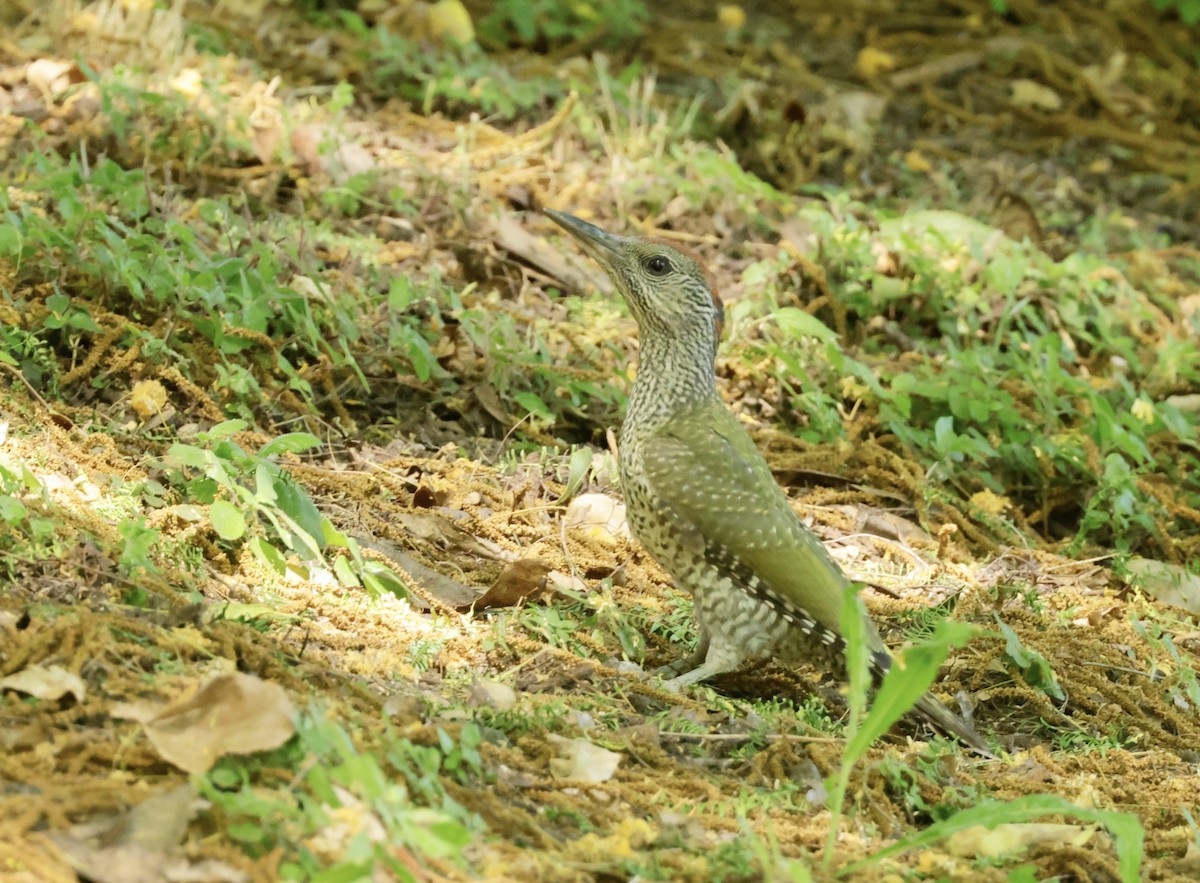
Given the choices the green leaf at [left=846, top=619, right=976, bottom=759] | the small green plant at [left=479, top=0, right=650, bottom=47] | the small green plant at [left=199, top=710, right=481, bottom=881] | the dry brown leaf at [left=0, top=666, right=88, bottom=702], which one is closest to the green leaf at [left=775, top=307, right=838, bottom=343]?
the green leaf at [left=846, top=619, right=976, bottom=759]

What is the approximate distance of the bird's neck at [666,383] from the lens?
15.9 ft

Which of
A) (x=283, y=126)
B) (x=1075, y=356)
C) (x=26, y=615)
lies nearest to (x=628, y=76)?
(x=283, y=126)

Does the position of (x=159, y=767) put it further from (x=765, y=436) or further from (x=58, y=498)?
(x=765, y=436)

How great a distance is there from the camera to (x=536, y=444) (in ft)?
19.1

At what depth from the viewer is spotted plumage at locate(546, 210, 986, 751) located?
4.37m

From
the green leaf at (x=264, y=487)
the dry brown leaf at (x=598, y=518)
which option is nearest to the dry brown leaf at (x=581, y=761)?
the green leaf at (x=264, y=487)

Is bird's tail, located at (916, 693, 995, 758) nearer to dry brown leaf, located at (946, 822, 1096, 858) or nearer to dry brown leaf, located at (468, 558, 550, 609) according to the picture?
dry brown leaf, located at (946, 822, 1096, 858)

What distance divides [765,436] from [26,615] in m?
3.44

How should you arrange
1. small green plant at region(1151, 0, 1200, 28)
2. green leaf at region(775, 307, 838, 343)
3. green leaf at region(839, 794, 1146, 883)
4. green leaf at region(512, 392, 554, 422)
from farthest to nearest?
1. small green plant at region(1151, 0, 1200, 28)
2. green leaf at region(775, 307, 838, 343)
3. green leaf at region(512, 392, 554, 422)
4. green leaf at region(839, 794, 1146, 883)

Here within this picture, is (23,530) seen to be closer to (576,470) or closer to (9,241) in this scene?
(9,241)

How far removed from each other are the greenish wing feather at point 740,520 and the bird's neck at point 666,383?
0.17 m

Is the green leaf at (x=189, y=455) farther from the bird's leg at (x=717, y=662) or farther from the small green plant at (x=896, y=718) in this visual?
the small green plant at (x=896, y=718)

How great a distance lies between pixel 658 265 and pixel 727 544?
3.67ft

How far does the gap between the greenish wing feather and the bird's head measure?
521mm
